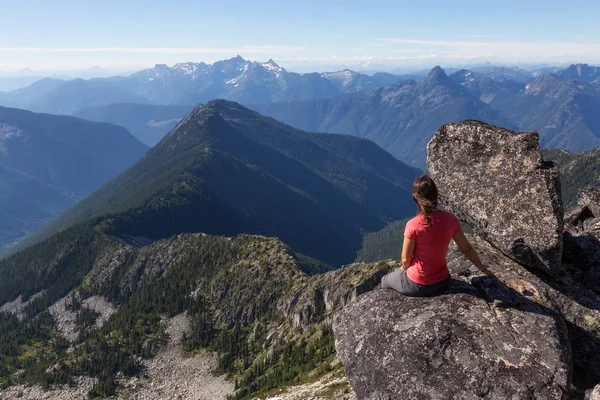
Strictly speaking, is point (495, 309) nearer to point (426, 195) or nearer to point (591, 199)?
point (426, 195)

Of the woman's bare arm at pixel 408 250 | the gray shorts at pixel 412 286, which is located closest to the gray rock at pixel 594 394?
the gray shorts at pixel 412 286

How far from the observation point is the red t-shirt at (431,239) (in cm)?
1775

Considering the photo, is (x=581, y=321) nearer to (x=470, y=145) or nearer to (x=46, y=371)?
(x=470, y=145)

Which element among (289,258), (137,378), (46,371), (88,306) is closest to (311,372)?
(289,258)

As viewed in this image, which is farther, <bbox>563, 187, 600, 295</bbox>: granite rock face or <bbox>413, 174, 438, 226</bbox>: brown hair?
<bbox>563, 187, 600, 295</bbox>: granite rock face

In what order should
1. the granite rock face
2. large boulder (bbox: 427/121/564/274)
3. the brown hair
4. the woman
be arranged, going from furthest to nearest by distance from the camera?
1. the granite rock face
2. large boulder (bbox: 427/121/564/274)
3. the woman
4. the brown hair

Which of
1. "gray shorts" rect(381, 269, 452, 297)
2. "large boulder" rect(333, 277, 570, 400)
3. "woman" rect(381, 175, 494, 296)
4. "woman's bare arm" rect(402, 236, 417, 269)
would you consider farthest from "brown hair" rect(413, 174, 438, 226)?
"large boulder" rect(333, 277, 570, 400)

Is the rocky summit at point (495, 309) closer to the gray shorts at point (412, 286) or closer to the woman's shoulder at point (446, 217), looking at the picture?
the gray shorts at point (412, 286)

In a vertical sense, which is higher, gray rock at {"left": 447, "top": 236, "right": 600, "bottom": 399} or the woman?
the woman

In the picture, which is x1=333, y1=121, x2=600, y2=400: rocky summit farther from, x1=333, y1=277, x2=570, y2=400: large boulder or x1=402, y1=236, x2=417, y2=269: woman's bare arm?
x1=402, y1=236, x2=417, y2=269: woman's bare arm

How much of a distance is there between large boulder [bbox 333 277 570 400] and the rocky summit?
0.14 feet

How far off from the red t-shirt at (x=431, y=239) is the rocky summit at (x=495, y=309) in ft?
5.28

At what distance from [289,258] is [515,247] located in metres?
117

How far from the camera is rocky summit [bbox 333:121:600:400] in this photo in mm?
16188
